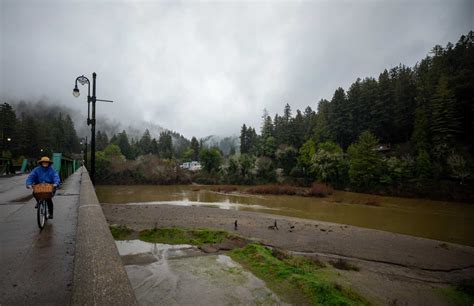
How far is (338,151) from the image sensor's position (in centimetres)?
4688

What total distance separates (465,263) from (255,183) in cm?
4096

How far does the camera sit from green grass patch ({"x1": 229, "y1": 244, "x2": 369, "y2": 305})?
598 cm

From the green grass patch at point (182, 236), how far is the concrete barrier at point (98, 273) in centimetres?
722

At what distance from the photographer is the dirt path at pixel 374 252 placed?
802 centimetres

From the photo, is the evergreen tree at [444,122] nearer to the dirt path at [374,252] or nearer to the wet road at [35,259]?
the dirt path at [374,252]

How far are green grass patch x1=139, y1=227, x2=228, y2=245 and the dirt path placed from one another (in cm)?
199

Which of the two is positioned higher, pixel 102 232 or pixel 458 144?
pixel 458 144

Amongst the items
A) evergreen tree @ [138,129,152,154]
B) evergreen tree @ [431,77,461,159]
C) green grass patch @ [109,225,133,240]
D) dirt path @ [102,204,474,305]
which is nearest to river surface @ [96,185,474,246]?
dirt path @ [102,204,474,305]

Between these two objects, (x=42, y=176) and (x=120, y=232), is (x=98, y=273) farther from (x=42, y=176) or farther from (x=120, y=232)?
(x=120, y=232)

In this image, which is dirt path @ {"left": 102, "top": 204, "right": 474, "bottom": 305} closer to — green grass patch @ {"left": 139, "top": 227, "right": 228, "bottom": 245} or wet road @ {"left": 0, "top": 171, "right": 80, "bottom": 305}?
green grass patch @ {"left": 139, "top": 227, "right": 228, "bottom": 245}

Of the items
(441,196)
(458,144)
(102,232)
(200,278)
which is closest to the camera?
(102,232)

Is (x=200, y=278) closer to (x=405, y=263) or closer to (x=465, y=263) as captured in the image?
(x=405, y=263)

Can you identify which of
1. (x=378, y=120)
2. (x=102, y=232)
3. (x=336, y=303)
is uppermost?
(x=378, y=120)

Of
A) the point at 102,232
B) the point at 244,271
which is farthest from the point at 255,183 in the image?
the point at 102,232
